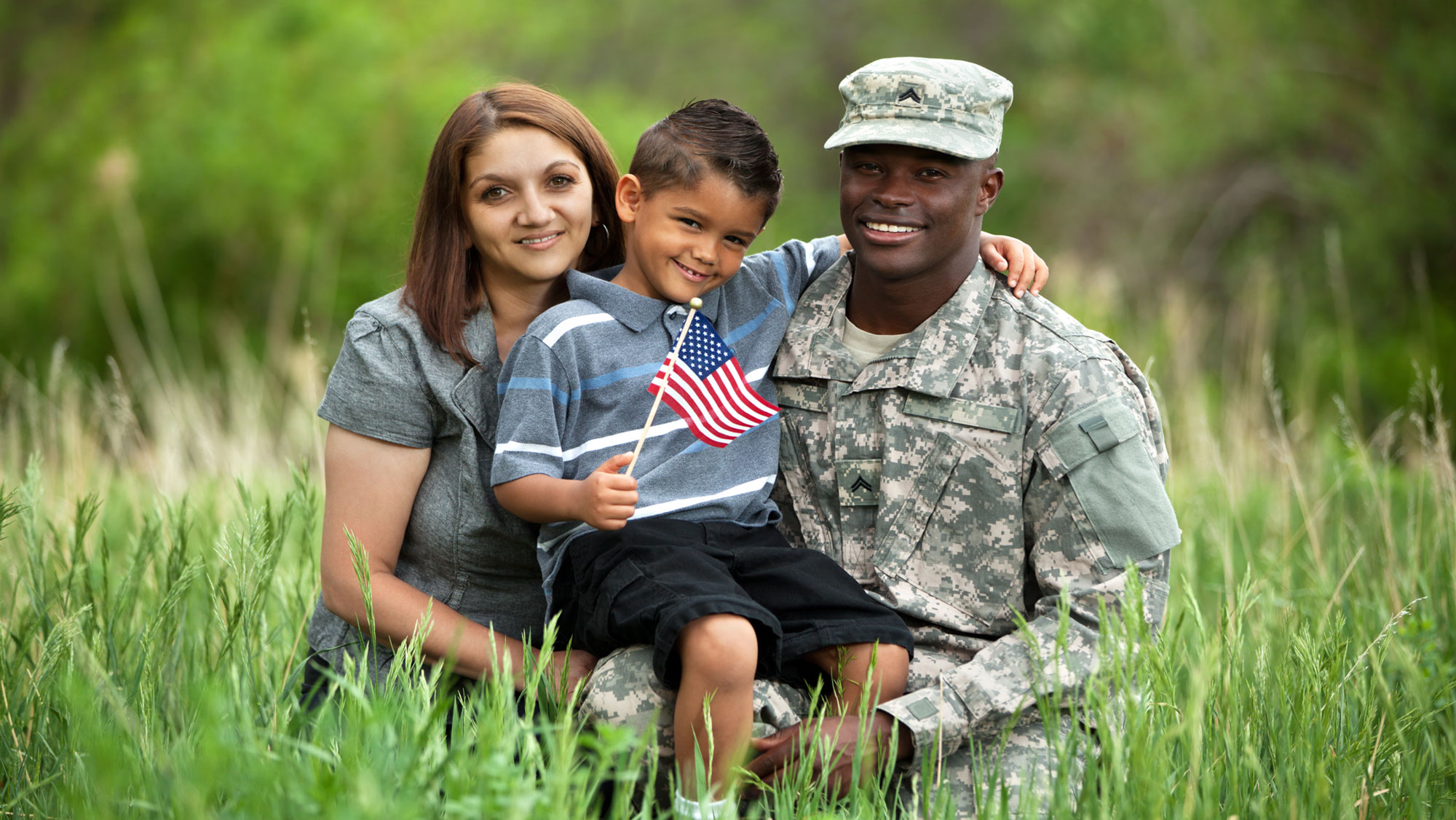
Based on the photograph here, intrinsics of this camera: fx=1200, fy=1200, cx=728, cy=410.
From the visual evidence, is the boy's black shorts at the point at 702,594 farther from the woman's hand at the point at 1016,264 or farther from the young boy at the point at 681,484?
the woman's hand at the point at 1016,264

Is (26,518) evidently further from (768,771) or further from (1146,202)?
(1146,202)

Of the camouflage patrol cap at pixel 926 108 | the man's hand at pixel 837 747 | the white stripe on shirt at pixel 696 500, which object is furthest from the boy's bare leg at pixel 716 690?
the camouflage patrol cap at pixel 926 108

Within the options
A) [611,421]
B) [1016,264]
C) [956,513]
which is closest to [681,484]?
[611,421]

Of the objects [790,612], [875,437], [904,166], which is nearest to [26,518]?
[790,612]

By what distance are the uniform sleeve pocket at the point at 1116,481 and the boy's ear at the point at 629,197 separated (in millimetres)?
1194

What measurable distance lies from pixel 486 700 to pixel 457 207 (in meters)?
1.40

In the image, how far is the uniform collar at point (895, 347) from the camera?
3.07 m

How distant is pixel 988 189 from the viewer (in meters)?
3.16

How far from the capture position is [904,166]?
302cm

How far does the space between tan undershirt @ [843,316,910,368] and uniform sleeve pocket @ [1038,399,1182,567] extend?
535 millimetres

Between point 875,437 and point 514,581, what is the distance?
1.03m

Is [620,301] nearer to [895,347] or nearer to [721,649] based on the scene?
[895,347]

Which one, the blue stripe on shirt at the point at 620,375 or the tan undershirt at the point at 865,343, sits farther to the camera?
the tan undershirt at the point at 865,343

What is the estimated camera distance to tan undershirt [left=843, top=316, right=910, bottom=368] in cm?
323
